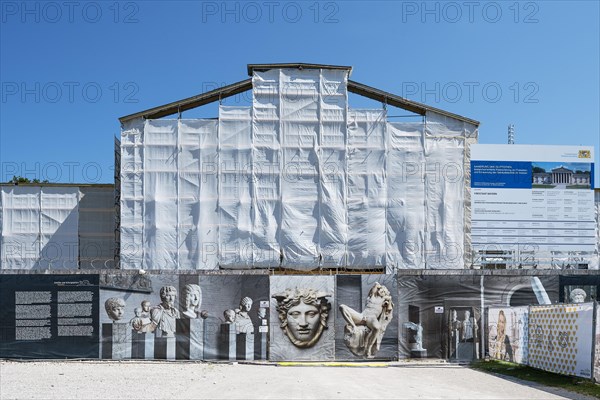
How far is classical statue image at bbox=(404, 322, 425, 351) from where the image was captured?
2297 cm

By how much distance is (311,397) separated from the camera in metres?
14.4

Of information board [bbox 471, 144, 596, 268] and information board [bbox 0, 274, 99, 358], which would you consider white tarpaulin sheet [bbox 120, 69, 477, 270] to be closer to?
information board [bbox 471, 144, 596, 268]

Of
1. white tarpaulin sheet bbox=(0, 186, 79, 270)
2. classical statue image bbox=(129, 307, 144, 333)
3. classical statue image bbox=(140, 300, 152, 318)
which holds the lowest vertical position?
classical statue image bbox=(129, 307, 144, 333)

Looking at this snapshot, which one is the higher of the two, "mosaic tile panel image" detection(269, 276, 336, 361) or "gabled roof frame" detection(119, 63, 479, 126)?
"gabled roof frame" detection(119, 63, 479, 126)

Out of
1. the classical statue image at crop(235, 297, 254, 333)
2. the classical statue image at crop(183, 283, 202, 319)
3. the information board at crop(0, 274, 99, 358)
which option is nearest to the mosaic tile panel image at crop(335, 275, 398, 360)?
the classical statue image at crop(235, 297, 254, 333)

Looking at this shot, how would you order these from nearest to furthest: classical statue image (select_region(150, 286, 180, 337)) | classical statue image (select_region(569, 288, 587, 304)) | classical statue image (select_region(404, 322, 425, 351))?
1. classical statue image (select_region(150, 286, 180, 337))
2. classical statue image (select_region(404, 322, 425, 351))
3. classical statue image (select_region(569, 288, 587, 304))

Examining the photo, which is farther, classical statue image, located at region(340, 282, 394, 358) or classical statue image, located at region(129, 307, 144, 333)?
classical statue image, located at region(340, 282, 394, 358)

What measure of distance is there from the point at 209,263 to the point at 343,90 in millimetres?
9996

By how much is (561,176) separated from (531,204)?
2.05m

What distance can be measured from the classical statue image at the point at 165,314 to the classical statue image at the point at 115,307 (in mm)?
1085

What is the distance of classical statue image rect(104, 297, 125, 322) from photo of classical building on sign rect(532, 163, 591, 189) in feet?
61.3

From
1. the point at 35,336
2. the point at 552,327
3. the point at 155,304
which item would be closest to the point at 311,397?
the point at 552,327

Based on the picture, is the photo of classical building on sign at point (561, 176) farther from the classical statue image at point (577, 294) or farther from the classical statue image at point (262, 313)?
the classical statue image at point (262, 313)

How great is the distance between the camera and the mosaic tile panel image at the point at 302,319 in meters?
22.9
